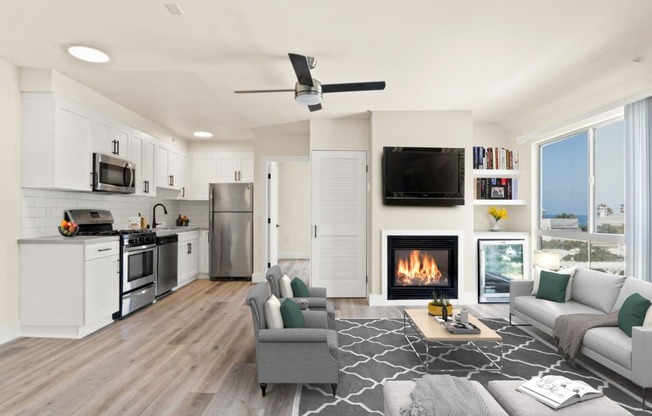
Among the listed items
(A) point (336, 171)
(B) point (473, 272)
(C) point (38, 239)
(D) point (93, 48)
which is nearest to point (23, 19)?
(D) point (93, 48)

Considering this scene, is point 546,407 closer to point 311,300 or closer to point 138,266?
point 311,300

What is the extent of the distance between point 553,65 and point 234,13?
3051mm

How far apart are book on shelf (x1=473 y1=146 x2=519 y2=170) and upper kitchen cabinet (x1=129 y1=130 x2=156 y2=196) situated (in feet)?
16.6

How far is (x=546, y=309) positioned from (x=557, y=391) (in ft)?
5.99

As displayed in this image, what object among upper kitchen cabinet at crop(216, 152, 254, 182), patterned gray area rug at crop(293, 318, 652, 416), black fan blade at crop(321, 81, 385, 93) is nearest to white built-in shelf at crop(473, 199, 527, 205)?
patterned gray area rug at crop(293, 318, 652, 416)

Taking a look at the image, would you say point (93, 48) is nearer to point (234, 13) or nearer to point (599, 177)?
point (234, 13)

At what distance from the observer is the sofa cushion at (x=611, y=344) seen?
243cm

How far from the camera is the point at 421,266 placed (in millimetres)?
4953

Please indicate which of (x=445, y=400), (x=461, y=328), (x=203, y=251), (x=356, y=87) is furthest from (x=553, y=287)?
(x=203, y=251)

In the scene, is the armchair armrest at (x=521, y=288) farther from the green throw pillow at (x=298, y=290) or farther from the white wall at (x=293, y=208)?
the white wall at (x=293, y=208)

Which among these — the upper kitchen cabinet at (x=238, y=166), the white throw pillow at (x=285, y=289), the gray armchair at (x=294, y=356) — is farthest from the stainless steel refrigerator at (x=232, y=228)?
the gray armchair at (x=294, y=356)

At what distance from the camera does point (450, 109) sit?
15.8 ft

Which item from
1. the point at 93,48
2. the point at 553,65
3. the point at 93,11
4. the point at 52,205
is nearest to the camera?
the point at 93,11

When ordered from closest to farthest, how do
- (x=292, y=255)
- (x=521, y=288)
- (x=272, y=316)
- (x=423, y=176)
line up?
1. (x=272, y=316)
2. (x=521, y=288)
3. (x=423, y=176)
4. (x=292, y=255)
